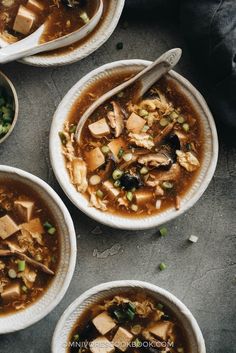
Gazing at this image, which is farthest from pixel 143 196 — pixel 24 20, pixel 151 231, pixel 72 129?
pixel 24 20

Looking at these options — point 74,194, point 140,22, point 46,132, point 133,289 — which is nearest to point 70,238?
point 74,194

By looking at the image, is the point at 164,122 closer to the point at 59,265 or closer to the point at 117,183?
the point at 117,183

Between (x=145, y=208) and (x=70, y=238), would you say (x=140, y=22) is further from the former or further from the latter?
(x=70, y=238)

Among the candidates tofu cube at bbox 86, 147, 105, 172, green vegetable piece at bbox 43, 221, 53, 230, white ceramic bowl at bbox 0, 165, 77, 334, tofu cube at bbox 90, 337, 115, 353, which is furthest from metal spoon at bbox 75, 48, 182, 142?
tofu cube at bbox 90, 337, 115, 353

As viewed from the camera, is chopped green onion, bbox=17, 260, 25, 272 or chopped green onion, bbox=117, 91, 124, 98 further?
chopped green onion, bbox=117, 91, 124, 98

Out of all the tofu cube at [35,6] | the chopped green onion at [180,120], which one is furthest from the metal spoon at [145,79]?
the tofu cube at [35,6]

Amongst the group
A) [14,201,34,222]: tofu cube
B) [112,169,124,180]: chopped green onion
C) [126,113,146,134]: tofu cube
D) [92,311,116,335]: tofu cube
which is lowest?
[92,311,116,335]: tofu cube

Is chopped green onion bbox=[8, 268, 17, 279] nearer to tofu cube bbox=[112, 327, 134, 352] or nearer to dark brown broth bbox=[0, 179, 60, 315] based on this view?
dark brown broth bbox=[0, 179, 60, 315]
